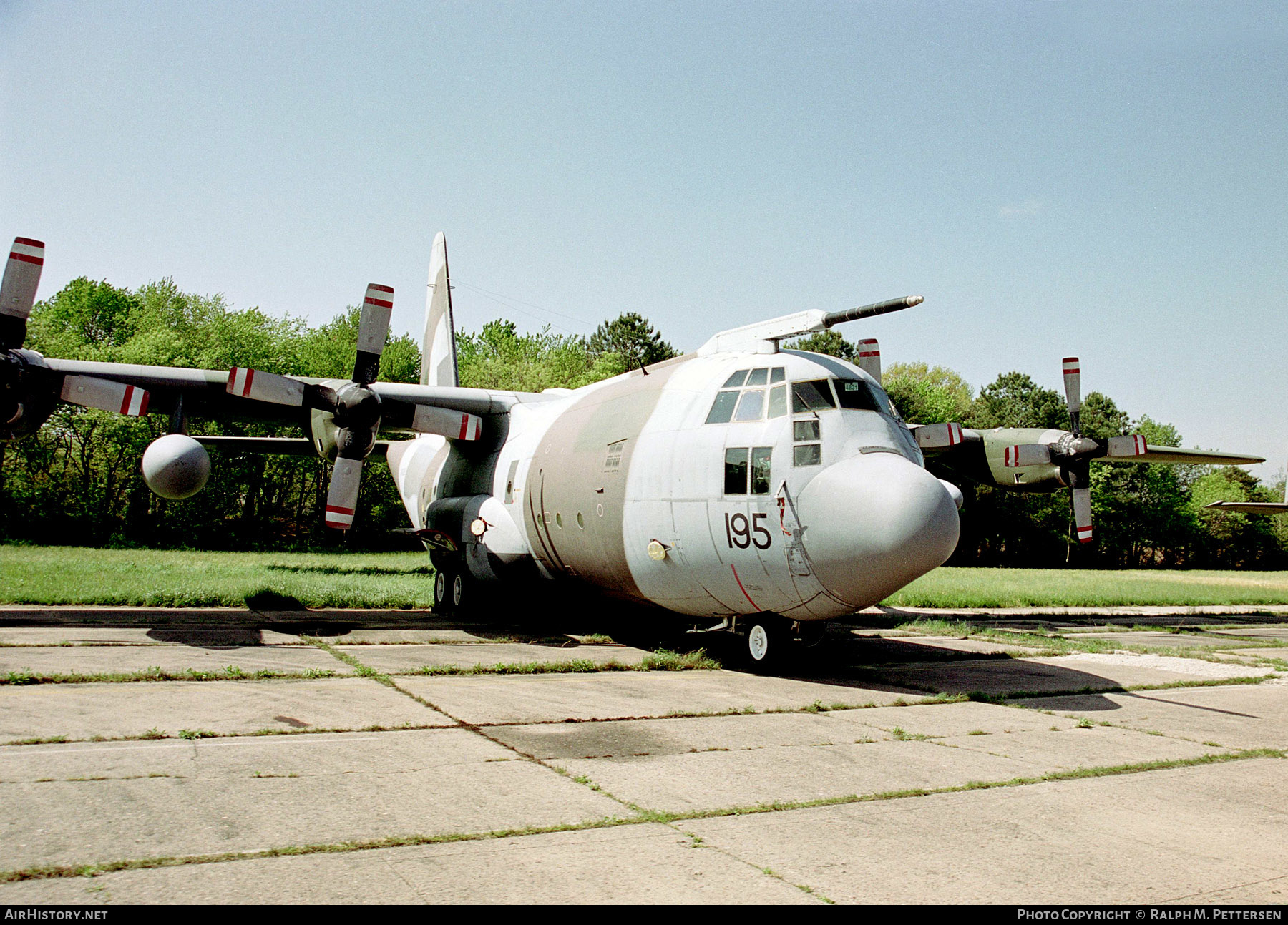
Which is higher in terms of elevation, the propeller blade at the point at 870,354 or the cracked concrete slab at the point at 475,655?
the propeller blade at the point at 870,354

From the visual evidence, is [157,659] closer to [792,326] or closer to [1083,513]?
[792,326]

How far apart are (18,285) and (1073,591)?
3104 cm

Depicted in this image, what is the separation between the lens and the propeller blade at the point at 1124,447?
1897 centimetres

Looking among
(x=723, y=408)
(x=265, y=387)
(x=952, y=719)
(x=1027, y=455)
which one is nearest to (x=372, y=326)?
(x=265, y=387)

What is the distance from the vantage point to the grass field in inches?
680

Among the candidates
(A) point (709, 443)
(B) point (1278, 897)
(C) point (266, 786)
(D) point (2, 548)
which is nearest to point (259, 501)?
(D) point (2, 548)

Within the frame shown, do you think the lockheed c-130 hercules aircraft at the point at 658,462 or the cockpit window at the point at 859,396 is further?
the cockpit window at the point at 859,396

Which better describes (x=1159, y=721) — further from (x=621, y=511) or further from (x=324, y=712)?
(x=324, y=712)

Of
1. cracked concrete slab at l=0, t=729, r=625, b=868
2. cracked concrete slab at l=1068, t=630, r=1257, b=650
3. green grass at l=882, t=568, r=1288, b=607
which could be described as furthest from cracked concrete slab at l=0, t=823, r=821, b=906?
green grass at l=882, t=568, r=1288, b=607

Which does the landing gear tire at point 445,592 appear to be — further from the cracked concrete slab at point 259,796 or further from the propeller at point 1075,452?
the propeller at point 1075,452

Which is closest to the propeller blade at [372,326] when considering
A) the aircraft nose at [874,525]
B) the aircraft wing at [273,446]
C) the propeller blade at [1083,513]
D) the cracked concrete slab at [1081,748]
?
the aircraft wing at [273,446]

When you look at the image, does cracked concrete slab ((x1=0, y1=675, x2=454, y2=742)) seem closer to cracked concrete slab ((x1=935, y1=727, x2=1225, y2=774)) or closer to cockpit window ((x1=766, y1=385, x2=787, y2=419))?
cracked concrete slab ((x1=935, y1=727, x2=1225, y2=774))

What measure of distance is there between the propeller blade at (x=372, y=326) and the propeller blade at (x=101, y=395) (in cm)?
332

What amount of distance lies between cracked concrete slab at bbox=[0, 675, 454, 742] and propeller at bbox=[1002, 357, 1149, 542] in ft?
49.7
